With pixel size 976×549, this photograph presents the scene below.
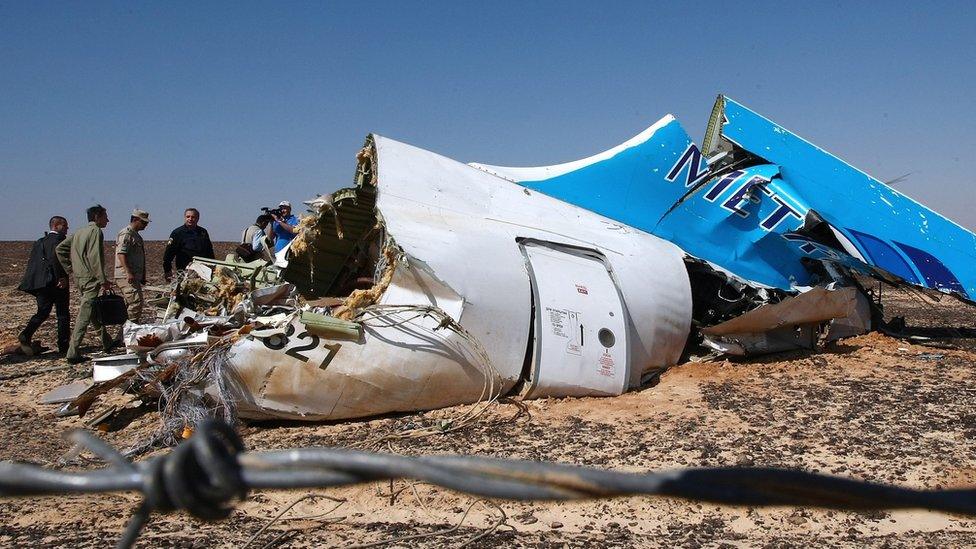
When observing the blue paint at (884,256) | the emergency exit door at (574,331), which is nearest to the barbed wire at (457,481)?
the emergency exit door at (574,331)

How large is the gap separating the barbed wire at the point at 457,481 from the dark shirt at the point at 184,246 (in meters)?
10.1

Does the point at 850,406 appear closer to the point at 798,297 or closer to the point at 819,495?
the point at 798,297

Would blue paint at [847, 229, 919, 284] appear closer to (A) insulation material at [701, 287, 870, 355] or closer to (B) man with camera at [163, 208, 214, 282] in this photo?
(A) insulation material at [701, 287, 870, 355]

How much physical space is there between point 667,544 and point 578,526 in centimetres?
52

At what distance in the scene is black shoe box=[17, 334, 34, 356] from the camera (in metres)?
9.55

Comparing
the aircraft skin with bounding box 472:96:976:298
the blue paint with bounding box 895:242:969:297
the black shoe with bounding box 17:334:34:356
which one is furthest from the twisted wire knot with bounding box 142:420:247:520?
the black shoe with bounding box 17:334:34:356

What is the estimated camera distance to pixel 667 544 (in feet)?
13.2

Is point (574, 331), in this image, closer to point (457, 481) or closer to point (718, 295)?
point (718, 295)

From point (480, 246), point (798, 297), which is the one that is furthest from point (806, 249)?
point (480, 246)

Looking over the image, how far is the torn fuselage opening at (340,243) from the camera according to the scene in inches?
322

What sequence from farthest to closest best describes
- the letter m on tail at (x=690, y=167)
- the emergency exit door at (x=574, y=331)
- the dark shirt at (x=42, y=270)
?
the dark shirt at (x=42, y=270) → the letter m on tail at (x=690, y=167) → the emergency exit door at (x=574, y=331)

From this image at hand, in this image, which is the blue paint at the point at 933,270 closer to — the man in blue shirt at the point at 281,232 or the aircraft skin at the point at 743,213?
the aircraft skin at the point at 743,213

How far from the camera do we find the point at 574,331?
6.59m

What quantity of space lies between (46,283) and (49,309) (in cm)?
39
